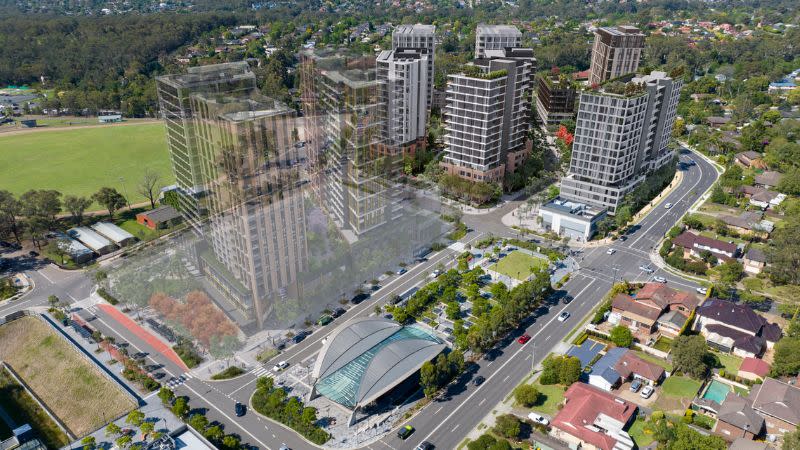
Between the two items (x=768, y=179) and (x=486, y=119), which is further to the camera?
(x=768, y=179)

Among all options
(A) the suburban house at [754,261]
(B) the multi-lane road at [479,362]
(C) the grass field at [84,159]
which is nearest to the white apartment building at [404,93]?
(B) the multi-lane road at [479,362]

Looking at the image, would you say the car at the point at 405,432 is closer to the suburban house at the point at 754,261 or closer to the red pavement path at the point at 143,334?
the red pavement path at the point at 143,334

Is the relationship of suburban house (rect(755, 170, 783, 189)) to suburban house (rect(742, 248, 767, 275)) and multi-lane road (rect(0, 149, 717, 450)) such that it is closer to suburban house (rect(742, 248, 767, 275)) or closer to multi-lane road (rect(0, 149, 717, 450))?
multi-lane road (rect(0, 149, 717, 450))

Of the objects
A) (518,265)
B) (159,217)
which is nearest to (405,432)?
(518,265)

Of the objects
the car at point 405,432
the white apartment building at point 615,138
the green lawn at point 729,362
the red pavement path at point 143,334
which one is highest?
the white apartment building at point 615,138

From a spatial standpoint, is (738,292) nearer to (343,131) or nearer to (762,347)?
(762,347)

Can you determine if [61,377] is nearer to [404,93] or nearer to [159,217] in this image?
[159,217]
